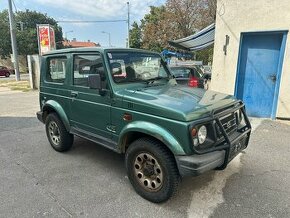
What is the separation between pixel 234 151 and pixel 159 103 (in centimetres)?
118

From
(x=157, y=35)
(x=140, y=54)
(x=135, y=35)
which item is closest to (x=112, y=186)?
(x=140, y=54)

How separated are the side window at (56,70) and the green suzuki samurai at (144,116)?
0.06ft

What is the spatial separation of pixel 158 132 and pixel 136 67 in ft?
4.78

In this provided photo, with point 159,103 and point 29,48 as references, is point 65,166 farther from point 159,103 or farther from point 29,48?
point 29,48

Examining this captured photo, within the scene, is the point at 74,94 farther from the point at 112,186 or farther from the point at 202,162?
the point at 202,162

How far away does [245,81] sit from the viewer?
768cm

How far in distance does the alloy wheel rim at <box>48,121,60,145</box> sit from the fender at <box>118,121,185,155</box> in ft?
6.91

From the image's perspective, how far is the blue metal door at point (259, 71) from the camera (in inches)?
280

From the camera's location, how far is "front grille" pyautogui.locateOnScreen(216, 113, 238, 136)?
10.6 ft

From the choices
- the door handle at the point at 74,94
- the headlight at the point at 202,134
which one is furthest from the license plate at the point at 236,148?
the door handle at the point at 74,94

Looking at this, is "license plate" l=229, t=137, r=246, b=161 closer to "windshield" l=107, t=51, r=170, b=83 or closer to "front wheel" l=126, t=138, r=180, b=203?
"front wheel" l=126, t=138, r=180, b=203

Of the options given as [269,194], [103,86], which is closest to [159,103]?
[103,86]

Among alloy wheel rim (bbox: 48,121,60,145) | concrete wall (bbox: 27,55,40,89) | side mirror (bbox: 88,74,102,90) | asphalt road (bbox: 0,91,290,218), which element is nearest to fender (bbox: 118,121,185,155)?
side mirror (bbox: 88,74,102,90)

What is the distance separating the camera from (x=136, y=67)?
13.1ft
